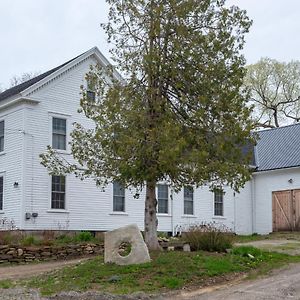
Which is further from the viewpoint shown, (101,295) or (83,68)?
(83,68)

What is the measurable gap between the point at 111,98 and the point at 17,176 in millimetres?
10184

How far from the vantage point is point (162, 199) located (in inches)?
1144

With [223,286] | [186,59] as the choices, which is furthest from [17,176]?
[223,286]

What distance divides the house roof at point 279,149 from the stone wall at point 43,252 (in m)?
14.4

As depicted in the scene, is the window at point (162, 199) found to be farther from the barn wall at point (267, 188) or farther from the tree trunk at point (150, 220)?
the tree trunk at point (150, 220)

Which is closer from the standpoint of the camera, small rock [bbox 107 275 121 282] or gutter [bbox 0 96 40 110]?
small rock [bbox 107 275 121 282]

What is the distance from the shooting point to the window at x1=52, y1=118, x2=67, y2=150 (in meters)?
25.5

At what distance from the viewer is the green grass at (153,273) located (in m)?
12.5

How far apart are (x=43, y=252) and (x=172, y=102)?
698 centimetres

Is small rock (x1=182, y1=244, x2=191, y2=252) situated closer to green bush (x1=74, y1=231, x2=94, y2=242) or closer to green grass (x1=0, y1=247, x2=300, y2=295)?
green grass (x1=0, y1=247, x2=300, y2=295)

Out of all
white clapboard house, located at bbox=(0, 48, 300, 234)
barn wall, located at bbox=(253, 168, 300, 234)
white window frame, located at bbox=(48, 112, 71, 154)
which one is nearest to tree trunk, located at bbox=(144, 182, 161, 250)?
white clapboard house, located at bbox=(0, 48, 300, 234)

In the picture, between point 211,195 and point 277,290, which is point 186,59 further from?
point 211,195

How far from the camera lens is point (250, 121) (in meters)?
15.6

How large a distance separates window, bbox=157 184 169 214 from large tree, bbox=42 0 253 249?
12200 millimetres
